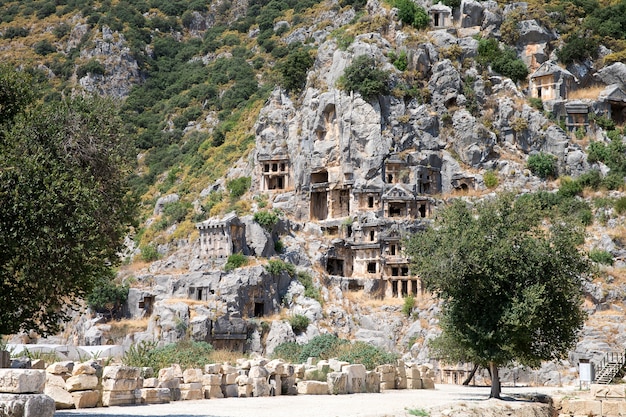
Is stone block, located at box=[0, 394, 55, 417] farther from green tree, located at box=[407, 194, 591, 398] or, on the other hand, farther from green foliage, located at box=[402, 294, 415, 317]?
green foliage, located at box=[402, 294, 415, 317]

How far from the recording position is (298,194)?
79.2 meters

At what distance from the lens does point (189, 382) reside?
90.0ft

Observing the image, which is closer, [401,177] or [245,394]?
[245,394]

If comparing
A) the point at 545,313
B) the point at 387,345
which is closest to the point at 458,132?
the point at 387,345

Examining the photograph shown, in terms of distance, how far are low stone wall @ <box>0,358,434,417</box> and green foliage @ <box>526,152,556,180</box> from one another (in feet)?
136

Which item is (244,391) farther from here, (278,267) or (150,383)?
(278,267)

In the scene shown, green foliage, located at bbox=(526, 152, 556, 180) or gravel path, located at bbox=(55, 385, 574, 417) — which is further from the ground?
green foliage, located at bbox=(526, 152, 556, 180)

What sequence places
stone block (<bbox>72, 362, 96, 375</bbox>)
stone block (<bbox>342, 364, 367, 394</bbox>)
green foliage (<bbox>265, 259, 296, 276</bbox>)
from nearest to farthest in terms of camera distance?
stone block (<bbox>72, 362, 96, 375</bbox>)
stone block (<bbox>342, 364, 367, 394</bbox>)
green foliage (<bbox>265, 259, 296, 276</bbox>)

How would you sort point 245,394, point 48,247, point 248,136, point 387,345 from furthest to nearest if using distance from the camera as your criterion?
point 248,136
point 387,345
point 245,394
point 48,247

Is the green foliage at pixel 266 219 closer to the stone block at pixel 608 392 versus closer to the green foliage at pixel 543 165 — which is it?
the green foliage at pixel 543 165

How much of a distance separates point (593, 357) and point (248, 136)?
5342 centimetres

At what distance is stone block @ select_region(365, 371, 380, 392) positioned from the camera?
3567 centimetres

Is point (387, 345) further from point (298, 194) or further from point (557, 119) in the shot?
point (557, 119)

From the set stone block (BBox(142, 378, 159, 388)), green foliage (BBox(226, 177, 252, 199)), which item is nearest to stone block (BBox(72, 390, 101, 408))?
stone block (BBox(142, 378, 159, 388))
